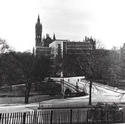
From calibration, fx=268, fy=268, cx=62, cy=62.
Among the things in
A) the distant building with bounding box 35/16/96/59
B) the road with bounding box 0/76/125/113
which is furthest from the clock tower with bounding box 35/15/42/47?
the road with bounding box 0/76/125/113

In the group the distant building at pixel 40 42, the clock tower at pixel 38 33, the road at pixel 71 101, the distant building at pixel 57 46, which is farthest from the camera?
the clock tower at pixel 38 33

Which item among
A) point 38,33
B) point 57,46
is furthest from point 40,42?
point 57,46

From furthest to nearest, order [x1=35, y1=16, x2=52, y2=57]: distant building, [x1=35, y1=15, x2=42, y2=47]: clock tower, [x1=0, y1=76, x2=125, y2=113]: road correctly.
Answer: [x1=35, y1=15, x2=42, y2=47]: clock tower → [x1=35, y1=16, x2=52, y2=57]: distant building → [x1=0, y1=76, x2=125, y2=113]: road

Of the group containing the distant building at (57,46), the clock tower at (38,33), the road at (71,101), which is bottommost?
the road at (71,101)

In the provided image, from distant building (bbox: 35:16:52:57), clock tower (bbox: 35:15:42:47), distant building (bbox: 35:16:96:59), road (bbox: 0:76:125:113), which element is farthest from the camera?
clock tower (bbox: 35:15:42:47)

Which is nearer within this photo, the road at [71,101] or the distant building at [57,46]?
the road at [71,101]

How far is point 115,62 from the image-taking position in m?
49.1

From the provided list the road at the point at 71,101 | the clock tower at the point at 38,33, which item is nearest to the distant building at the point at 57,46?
the clock tower at the point at 38,33

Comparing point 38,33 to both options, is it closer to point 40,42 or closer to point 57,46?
point 40,42

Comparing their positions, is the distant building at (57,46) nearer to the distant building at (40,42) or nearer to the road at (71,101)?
the distant building at (40,42)

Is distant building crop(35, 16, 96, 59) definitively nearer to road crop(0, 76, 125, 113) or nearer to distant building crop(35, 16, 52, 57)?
distant building crop(35, 16, 52, 57)

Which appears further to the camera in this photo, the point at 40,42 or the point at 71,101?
the point at 40,42

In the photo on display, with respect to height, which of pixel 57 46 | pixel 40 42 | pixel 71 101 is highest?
pixel 40 42

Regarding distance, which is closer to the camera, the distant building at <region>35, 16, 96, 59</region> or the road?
the road
